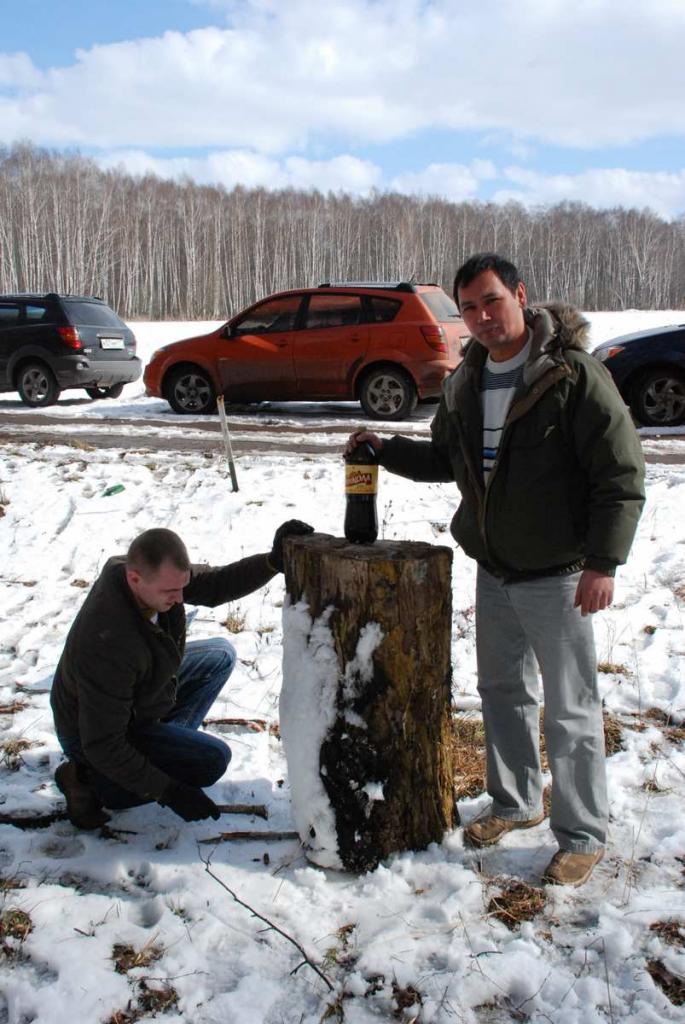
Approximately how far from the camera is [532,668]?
10.6ft

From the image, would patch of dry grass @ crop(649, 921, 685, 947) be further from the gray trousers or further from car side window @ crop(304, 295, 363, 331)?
car side window @ crop(304, 295, 363, 331)

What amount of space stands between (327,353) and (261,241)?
180ft

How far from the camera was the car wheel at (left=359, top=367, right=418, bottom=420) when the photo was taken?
452 inches

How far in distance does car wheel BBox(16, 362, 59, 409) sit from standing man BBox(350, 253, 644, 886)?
11.5m

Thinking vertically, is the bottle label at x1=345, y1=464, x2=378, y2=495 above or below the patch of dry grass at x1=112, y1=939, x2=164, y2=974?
above

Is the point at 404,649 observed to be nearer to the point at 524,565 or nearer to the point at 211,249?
the point at 524,565

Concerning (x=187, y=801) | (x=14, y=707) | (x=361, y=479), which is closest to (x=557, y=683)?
(x=361, y=479)

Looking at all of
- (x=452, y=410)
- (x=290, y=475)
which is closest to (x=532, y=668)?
(x=452, y=410)

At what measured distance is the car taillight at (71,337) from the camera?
1346 cm

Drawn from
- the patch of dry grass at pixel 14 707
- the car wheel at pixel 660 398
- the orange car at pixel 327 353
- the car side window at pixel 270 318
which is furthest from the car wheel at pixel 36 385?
the patch of dry grass at pixel 14 707

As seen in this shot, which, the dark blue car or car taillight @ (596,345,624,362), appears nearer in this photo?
the dark blue car

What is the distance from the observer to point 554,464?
2803 millimetres

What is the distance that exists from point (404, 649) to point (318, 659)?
1.01 feet

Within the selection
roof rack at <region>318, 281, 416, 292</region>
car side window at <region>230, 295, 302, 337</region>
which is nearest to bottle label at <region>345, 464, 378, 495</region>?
roof rack at <region>318, 281, 416, 292</region>
